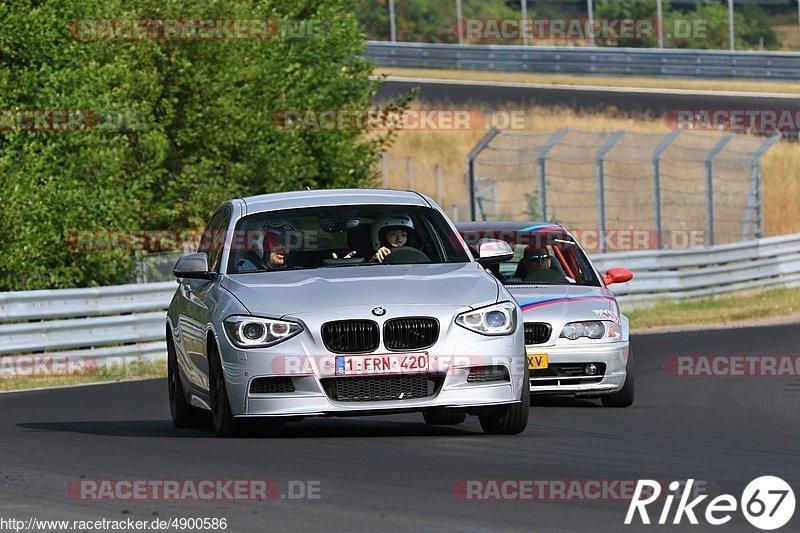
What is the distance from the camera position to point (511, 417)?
10.4 m

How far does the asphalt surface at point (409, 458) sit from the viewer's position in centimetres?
738

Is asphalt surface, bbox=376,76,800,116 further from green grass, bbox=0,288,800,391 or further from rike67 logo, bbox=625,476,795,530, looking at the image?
rike67 logo, bbox=625,476,795,530

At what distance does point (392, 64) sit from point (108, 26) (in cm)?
2741

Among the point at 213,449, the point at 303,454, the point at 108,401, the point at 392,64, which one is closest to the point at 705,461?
the point at 303,454

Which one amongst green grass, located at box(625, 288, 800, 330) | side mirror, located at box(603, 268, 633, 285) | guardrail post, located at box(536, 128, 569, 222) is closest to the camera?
side mirror, located at box(603, 268, 633, 285)

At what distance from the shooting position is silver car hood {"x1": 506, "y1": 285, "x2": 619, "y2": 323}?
43.6 feet

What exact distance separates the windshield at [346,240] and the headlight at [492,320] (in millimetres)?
942

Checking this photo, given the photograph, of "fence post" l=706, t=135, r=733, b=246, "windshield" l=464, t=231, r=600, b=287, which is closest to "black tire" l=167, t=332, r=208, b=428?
"windshield" l=464, t=231, r=600, b=287

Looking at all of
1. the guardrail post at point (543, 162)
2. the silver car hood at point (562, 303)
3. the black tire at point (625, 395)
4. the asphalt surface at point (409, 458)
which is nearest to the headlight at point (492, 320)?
the asphalt surface at point (409, 458)

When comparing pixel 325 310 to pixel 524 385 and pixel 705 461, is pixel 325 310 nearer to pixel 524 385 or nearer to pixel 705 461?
pixel 524 385

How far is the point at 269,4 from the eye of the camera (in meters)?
29.2

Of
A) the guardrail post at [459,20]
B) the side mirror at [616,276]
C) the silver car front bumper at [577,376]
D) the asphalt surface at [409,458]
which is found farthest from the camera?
the guardrail post at [459,20]

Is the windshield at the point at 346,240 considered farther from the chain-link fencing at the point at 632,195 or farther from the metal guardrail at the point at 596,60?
the metal guardrail at the point at 596,60

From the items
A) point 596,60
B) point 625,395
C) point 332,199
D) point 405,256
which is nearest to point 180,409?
point 332,199
